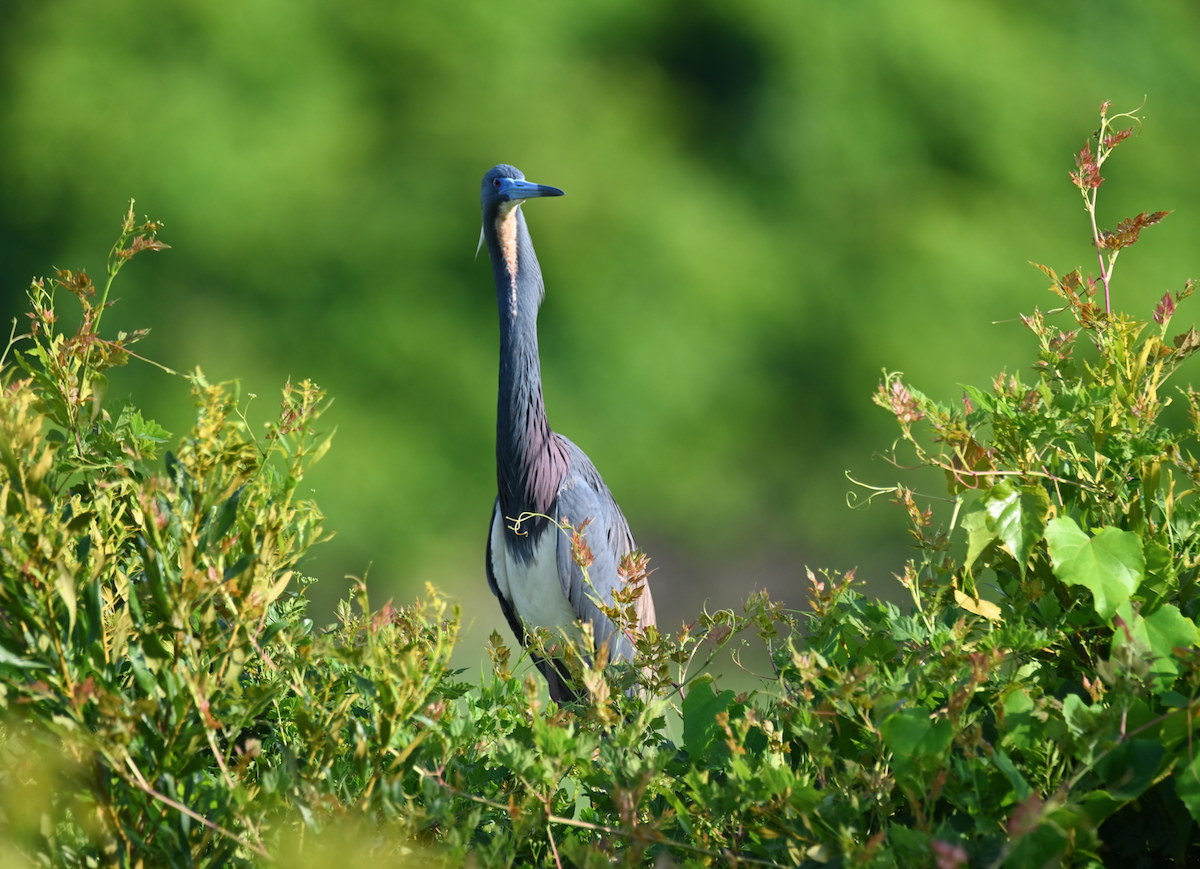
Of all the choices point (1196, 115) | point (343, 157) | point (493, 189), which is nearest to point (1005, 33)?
point (1196, 115)

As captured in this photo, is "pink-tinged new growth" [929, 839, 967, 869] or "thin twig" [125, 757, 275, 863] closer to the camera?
"pink-tinged new growth" [929, 839, 967, 869]

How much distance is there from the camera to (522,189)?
6.16ft

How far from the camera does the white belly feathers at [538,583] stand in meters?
2.00

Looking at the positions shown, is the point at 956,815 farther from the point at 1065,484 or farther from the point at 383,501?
the point at 383,501

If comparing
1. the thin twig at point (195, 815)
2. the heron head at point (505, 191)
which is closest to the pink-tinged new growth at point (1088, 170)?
the thin twig at point (195, 815)

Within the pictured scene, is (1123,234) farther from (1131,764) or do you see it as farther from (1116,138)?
(1131,764)

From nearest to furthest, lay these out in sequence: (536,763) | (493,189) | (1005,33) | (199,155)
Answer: (536,763)
(493,189)
(199,155)
(1005,33)

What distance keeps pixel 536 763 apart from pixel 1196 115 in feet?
15.2

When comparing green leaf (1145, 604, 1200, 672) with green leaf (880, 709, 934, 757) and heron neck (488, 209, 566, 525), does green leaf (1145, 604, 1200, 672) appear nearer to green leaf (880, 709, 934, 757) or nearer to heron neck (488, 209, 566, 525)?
green leaf (880, 709, 934, 757)

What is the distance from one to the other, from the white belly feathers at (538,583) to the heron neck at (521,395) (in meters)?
0.06

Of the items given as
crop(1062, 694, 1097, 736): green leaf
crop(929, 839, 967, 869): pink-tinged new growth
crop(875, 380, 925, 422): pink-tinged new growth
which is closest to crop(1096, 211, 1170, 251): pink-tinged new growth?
crop(875, 380, 925, 422): pink-tinged new growth

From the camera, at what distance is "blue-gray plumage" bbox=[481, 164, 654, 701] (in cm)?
191

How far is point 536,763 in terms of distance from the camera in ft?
1.86

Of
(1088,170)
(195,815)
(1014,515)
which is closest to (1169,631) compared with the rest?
(1014,515)
